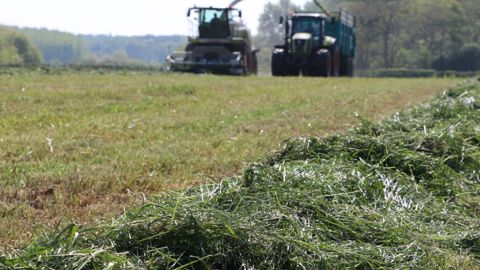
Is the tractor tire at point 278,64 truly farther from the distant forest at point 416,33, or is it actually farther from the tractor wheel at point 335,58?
the distant forest at point 416,33

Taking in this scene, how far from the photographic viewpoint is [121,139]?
7277 millimetres

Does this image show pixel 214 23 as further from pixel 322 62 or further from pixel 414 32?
pixel 414 32

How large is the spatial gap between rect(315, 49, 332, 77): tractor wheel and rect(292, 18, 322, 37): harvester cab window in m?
1.16

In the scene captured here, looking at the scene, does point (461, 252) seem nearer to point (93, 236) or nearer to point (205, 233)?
point (205, 233)

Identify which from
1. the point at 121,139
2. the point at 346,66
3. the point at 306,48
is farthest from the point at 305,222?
the point at 346,66

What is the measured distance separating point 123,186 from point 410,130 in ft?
10.1

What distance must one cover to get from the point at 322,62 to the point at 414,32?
65.1 meters

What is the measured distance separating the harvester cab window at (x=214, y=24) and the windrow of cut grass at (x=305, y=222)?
2414cm

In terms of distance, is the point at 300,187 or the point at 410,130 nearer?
the point at 300,187

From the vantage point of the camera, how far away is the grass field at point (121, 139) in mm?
4500

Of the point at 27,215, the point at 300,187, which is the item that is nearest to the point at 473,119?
the point at 300,187

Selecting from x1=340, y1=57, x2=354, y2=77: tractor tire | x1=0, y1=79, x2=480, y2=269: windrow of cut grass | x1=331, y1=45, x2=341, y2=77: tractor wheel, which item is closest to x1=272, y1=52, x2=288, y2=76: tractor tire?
x1=331, y1=45, x2=341, y2=77: tractor wheel

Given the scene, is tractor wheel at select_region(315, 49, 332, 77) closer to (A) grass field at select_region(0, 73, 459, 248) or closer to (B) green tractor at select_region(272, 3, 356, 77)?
(B) green tractor at select_region(272, 3, 356, 77)

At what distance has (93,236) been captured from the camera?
2963 mm
